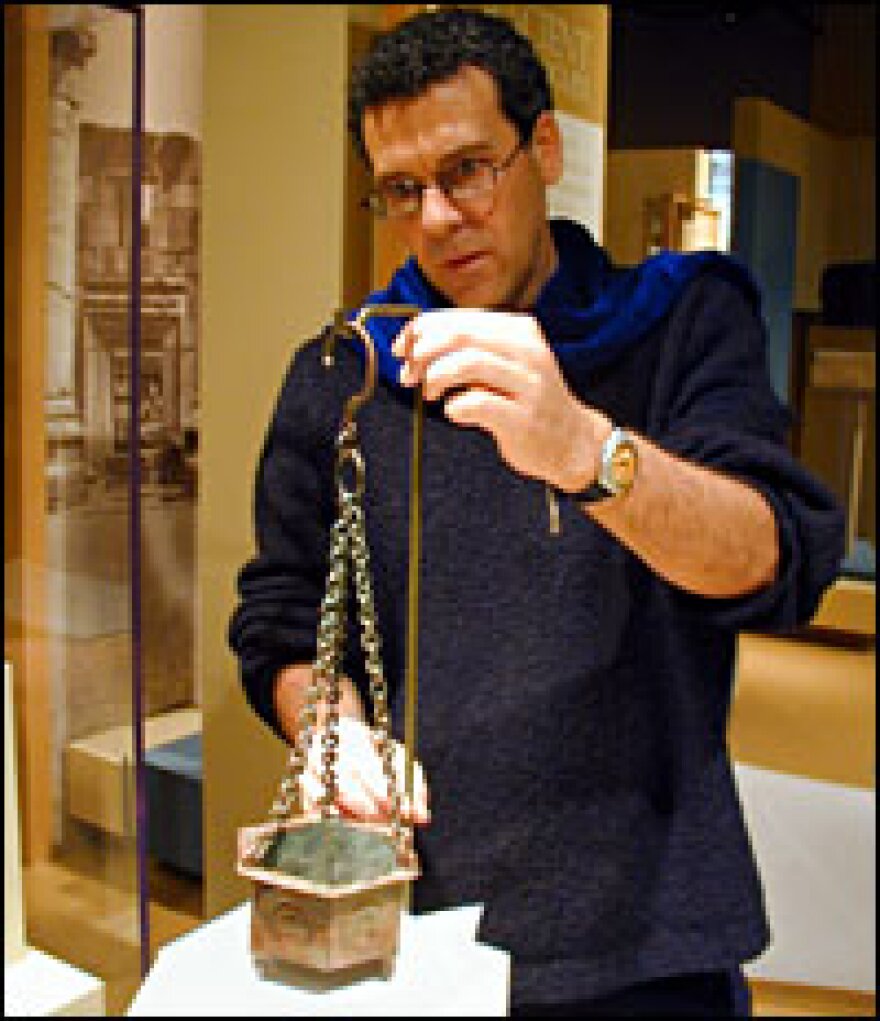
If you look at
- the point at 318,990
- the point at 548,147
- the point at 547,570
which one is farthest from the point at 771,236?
the point at 318,990

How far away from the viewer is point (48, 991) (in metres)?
1.08

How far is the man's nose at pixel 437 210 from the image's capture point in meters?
0.78

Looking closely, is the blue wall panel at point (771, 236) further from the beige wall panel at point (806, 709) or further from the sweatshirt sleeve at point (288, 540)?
the sweatshirt sleeve at point (288, 540)

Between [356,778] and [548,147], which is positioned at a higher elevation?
[548,147]

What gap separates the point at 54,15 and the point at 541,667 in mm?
636

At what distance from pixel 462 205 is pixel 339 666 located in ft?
0.91

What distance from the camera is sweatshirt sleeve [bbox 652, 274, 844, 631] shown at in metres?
0.74

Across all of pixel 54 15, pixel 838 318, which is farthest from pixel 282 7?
pixel 838 318

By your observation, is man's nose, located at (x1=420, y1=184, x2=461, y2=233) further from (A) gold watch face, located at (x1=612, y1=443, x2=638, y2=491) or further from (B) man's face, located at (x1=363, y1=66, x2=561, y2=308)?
(A) gold watch face, located at (x1=612, y1=443, x2=638, y2=491)

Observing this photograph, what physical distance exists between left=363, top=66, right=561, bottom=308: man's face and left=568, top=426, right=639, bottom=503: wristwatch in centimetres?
15

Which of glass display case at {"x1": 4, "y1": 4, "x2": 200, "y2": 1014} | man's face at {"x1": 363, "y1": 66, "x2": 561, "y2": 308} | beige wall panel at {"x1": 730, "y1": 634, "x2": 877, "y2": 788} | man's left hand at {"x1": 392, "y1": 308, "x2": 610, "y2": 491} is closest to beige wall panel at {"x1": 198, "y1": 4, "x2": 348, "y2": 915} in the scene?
glass display case at {"x1": 4, "y1": 4, "x2": 200, "y2": 1014}

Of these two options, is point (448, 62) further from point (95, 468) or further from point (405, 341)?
point (95, 468)

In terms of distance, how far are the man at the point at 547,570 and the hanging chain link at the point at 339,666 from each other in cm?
3

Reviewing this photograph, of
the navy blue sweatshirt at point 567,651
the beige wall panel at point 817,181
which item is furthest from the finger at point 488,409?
the beige wall panel at point 817,181
